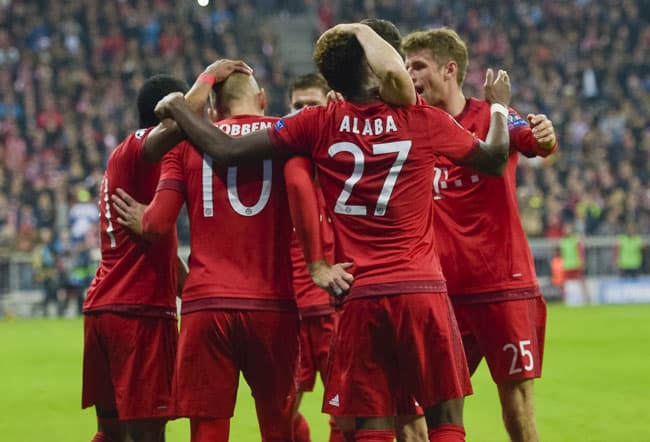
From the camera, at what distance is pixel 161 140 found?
203 inches

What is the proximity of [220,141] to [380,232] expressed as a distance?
2.70ft

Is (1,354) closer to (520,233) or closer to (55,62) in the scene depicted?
(520,233)

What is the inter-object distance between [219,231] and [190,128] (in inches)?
19.0

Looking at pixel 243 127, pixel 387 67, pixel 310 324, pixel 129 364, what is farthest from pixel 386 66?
pixel 310 324

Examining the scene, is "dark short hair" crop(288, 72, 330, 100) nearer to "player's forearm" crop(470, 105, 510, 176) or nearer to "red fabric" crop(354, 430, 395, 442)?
"player's forearm" crop(470, 105, 510, 176)

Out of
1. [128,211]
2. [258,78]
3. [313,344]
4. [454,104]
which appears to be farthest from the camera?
[258,78]

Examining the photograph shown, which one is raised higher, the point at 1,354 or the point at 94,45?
the point at 94,45

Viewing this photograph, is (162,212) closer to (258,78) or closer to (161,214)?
A: (161,214)

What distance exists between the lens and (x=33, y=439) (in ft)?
28.3

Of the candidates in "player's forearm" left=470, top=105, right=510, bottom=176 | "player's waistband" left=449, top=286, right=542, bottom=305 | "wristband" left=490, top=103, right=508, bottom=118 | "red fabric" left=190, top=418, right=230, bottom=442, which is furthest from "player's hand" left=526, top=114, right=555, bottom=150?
"red fabric" left=190, top=418, right=230, bottom=442

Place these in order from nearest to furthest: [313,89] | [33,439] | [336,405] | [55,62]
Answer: [336,405] < [313,89] < [33,439] < [55,62]

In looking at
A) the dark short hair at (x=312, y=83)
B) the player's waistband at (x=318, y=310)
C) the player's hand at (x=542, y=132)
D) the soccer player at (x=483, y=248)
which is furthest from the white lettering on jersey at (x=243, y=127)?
the dark short hair at (x=312, y=83)

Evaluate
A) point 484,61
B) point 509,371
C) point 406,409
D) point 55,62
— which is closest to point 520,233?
point 509,371

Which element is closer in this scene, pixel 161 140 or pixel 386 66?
pixel 386 66
